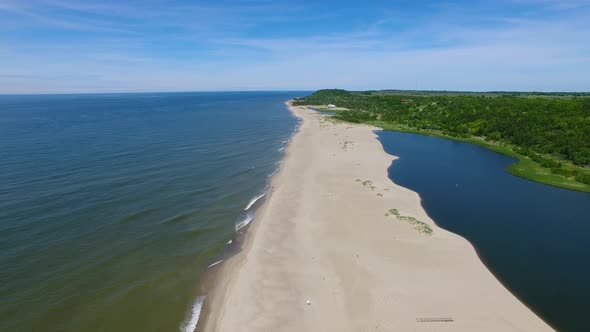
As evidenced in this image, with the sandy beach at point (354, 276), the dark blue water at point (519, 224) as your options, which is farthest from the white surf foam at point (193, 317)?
the dark blue water at point (519, 224)

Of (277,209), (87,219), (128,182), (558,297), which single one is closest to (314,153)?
(277,209)

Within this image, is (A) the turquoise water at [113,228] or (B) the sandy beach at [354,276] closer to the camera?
(B) the sandy beach at [354,276]

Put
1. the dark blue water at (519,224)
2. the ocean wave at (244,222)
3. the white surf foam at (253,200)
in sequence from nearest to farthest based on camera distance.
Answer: the dark blue water at (519,224) → the ocean wave at (244,222) → the white surf foam at (253,200)

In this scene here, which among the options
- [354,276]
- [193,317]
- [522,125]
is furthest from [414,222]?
[522,125]

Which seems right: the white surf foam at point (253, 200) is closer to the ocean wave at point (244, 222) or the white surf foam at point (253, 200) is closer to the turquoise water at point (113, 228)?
the turquoise water at point (113, 228)

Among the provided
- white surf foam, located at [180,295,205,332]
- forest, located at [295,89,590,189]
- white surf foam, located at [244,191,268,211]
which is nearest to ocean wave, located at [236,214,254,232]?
white surf foam, located at [244,191,268,211]

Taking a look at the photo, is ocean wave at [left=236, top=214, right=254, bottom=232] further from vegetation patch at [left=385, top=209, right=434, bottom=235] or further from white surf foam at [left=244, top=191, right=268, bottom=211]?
vegetation patch at [left=385, top=209, right=434, bottom=235]
